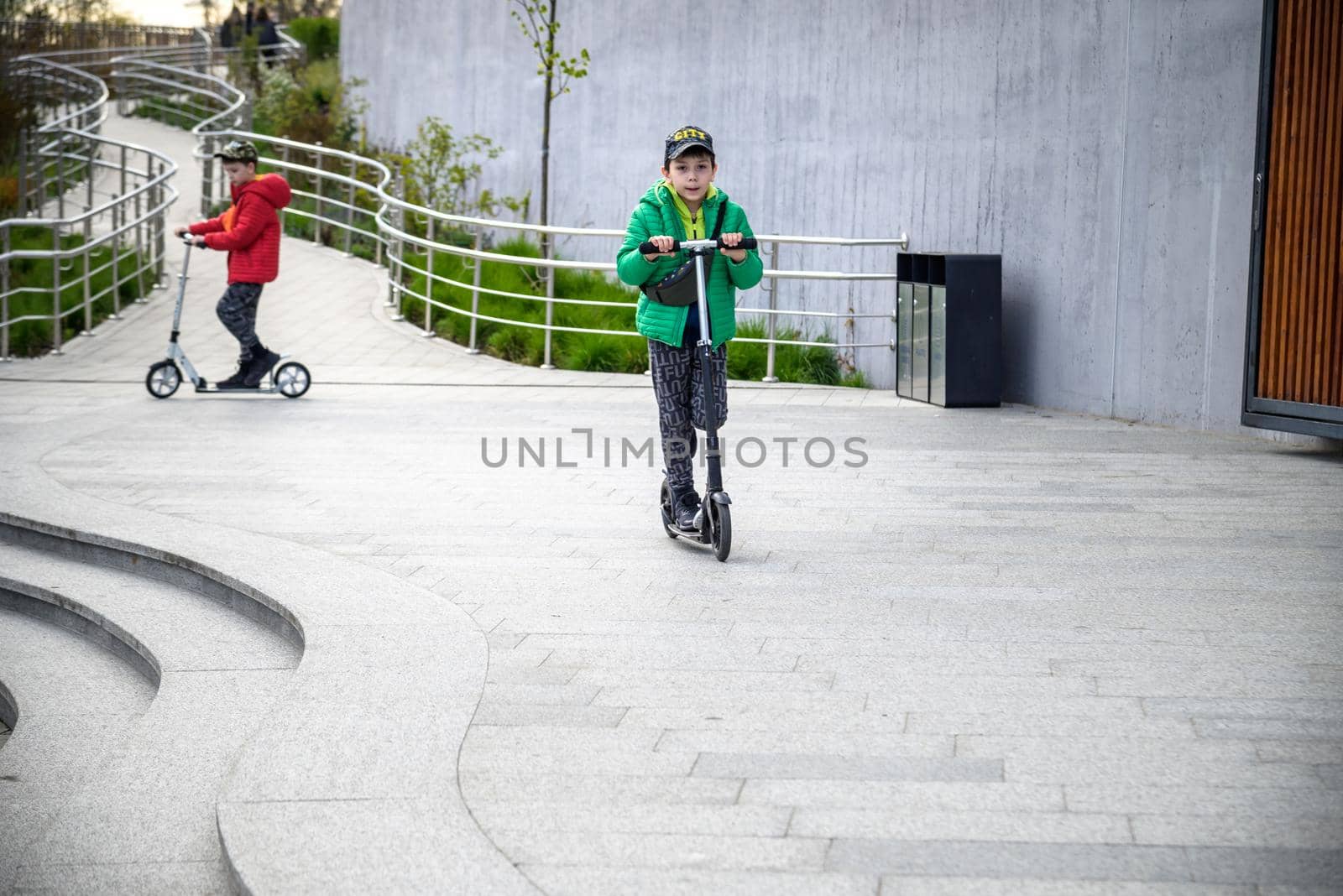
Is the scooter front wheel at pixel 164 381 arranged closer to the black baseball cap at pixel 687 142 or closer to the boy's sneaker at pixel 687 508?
the boy's sneaker at pixel 687 508

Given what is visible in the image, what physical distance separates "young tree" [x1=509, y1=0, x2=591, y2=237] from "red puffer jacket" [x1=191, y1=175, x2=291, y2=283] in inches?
181

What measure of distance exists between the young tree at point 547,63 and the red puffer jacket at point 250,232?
4606 millimetres

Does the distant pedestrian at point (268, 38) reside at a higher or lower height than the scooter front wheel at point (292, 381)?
higher

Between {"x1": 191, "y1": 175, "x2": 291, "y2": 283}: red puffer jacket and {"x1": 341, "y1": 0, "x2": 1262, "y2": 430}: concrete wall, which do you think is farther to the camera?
{"x1": 191, "y1": 175, "x2": 291, "y2": 283}: red puffer jacket

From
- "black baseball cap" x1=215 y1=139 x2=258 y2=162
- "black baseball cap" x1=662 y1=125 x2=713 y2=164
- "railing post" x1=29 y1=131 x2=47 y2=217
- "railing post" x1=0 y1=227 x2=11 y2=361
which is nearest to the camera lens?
"black baseball cap" x1=662 y1=125 x2=713 y2=164

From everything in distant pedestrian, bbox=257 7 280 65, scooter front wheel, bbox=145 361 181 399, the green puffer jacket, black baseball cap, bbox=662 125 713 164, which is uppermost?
distant pedestrian, bbox=257 7 280 65

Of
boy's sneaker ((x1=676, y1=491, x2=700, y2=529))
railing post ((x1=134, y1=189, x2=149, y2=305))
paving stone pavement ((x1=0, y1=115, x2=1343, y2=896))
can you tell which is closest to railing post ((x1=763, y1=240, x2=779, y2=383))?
paving stone pavement ((x1=0, y1=115, x2=1343, y2=896))

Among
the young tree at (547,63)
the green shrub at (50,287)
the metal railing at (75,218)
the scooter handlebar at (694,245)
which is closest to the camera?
the scooter handlebar at (694,245)

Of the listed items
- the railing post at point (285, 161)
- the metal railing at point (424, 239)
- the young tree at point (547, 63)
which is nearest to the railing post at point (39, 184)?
the metal railing at point (424, 239)

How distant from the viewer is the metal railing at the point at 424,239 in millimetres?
13456

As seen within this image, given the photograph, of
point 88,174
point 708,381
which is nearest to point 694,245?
point 708,381

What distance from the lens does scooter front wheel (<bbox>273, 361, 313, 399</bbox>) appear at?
480 inches

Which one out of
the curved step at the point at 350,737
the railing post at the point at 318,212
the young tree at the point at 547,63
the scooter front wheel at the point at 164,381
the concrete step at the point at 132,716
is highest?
the young tree at the point at 547,63

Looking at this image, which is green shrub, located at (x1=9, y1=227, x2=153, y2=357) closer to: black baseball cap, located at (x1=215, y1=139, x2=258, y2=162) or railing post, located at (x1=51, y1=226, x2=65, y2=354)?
railing post, located at (x1=51, y1=226, x2=65, y2=354)
